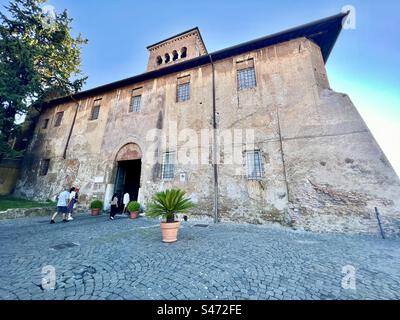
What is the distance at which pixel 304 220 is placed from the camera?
7.14 metres

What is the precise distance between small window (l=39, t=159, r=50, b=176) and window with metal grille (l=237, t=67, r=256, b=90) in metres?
16.9

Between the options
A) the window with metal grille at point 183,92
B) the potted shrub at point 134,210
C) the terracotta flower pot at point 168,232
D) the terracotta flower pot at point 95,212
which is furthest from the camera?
the window with metal grille at point 183,92

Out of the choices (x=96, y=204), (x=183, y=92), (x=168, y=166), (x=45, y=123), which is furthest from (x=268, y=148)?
(x=45, y=123)

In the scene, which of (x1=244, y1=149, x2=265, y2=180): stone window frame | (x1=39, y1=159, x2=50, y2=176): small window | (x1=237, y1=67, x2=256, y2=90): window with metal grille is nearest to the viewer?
(x1=244, y1=149, x2=265, y2=180): stone window frame

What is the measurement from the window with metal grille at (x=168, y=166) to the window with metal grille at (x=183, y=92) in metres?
3.86

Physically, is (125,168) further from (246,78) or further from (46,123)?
(46,123)

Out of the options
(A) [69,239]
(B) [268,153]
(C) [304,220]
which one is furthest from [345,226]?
(A) [69,239]

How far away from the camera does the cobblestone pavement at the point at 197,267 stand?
2637 millimetres

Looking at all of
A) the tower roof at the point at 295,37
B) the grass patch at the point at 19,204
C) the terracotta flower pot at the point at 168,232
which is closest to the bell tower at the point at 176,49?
the tower roof at the point at 295,37

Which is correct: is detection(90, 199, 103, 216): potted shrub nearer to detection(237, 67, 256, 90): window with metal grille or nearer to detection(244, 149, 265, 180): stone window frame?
detection(244, 149, 265, 180): stone window frame

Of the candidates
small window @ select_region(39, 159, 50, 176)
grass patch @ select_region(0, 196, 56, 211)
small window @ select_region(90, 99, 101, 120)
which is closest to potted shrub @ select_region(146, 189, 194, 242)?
grass patch @ select_region(0, 196, 56, 211)

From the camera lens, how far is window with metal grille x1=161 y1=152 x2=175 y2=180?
10459 mm

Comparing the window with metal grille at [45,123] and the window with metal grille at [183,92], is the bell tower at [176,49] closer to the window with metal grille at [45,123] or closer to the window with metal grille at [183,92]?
the window with metal grille at [183,92]
